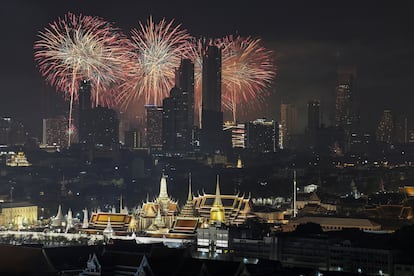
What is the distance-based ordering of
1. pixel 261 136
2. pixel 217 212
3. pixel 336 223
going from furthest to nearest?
pixel 261 136
pixel 336 223
pixel 217 212

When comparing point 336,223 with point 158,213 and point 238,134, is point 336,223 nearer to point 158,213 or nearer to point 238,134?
point 158,213

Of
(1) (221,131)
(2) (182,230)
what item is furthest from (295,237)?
(1) (221,131)

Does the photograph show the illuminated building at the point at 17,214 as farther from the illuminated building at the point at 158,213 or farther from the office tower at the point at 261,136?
the office tower at the point at 261,136

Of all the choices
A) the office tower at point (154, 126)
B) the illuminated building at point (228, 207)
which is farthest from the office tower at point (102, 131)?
the illuminated building at point (228, 207)

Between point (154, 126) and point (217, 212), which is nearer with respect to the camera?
point (217, 212)

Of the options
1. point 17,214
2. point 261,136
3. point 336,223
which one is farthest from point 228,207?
point 261,136

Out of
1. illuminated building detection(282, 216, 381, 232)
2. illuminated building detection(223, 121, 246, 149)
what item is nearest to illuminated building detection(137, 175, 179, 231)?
illuminated building detection(282, 216, 381, 232)

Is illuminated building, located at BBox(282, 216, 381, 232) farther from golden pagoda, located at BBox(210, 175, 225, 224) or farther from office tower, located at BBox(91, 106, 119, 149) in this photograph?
office tower, located at BBox(91, 106, 119, 149)
